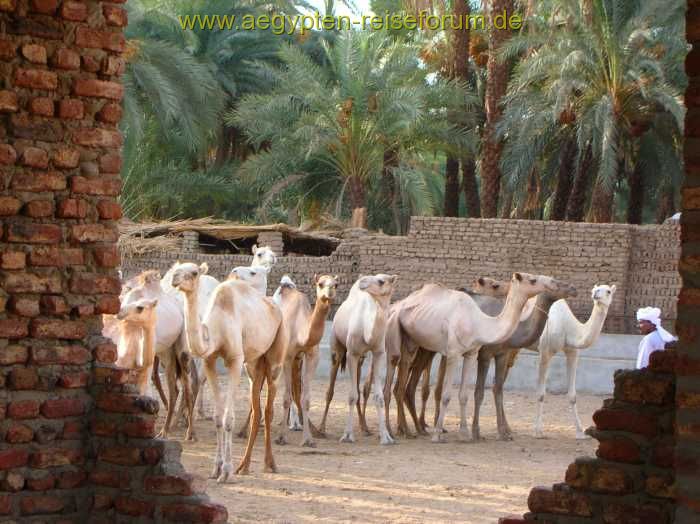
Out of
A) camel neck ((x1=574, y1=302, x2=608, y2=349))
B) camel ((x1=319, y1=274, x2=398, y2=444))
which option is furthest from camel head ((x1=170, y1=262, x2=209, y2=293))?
camel neck ((x1=574, y1=302, x2=608, y2=349))

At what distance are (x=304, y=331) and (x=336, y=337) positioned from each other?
1.20 metres

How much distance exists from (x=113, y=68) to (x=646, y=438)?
10.3ft

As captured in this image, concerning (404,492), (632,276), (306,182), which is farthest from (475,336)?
(306,182)

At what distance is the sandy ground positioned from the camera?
9.37 metres

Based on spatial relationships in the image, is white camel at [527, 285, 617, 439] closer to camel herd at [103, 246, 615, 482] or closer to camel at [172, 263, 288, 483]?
camel herd at [103, 246, 615, 482]

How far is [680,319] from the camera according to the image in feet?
14.8

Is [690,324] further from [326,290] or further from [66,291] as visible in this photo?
[326,290]

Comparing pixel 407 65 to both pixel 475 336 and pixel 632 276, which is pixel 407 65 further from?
pixel 475 336

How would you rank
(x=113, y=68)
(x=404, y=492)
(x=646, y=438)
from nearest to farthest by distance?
1. (x=646, y=438)
2. (x=113, y=68)
3. (x=404, y=492)

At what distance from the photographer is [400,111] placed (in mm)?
26250

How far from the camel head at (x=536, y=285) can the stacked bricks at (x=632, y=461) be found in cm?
870

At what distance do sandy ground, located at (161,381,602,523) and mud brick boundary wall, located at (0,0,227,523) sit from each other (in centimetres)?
298

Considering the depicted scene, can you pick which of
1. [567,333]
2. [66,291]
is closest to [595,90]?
[567,333]

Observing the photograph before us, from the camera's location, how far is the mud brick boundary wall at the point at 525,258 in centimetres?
2141
